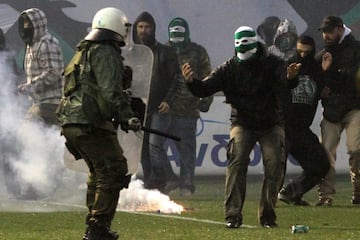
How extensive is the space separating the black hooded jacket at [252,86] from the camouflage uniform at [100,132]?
225 cm

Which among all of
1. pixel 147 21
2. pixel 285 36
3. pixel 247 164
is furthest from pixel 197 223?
pixel 285 36

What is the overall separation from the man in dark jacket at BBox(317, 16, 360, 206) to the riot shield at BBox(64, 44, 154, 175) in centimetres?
205

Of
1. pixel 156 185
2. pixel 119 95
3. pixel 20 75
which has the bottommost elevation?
pixel 156 185

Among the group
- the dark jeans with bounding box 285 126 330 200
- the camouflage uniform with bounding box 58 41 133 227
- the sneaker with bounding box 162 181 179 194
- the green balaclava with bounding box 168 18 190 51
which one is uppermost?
the camouflage uniform with bounding box 58 41 133 227

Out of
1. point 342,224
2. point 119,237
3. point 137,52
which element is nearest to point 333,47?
point 137,52

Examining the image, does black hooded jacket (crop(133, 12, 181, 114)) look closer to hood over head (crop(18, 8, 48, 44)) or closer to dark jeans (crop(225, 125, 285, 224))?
hood over head (crop(18, 8, 48, 44))

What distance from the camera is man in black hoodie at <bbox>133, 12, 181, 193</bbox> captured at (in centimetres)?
1902

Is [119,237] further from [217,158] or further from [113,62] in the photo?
[217,158]

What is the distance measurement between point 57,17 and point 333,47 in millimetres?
4234

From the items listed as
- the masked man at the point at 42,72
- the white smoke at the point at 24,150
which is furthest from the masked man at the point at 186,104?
the white smoke at the point at 24,150

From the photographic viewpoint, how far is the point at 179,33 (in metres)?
19.6

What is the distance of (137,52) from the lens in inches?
637

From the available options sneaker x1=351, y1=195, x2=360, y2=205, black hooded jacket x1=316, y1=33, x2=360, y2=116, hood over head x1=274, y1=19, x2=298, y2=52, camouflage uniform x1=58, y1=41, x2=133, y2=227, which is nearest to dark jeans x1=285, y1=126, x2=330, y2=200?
sneaker x1=351, y1=195, x2=360, y2=205

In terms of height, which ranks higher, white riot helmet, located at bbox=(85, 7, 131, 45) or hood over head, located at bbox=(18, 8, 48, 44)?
white riot helmet, located at bbox=(85, 7, 131, 45)
